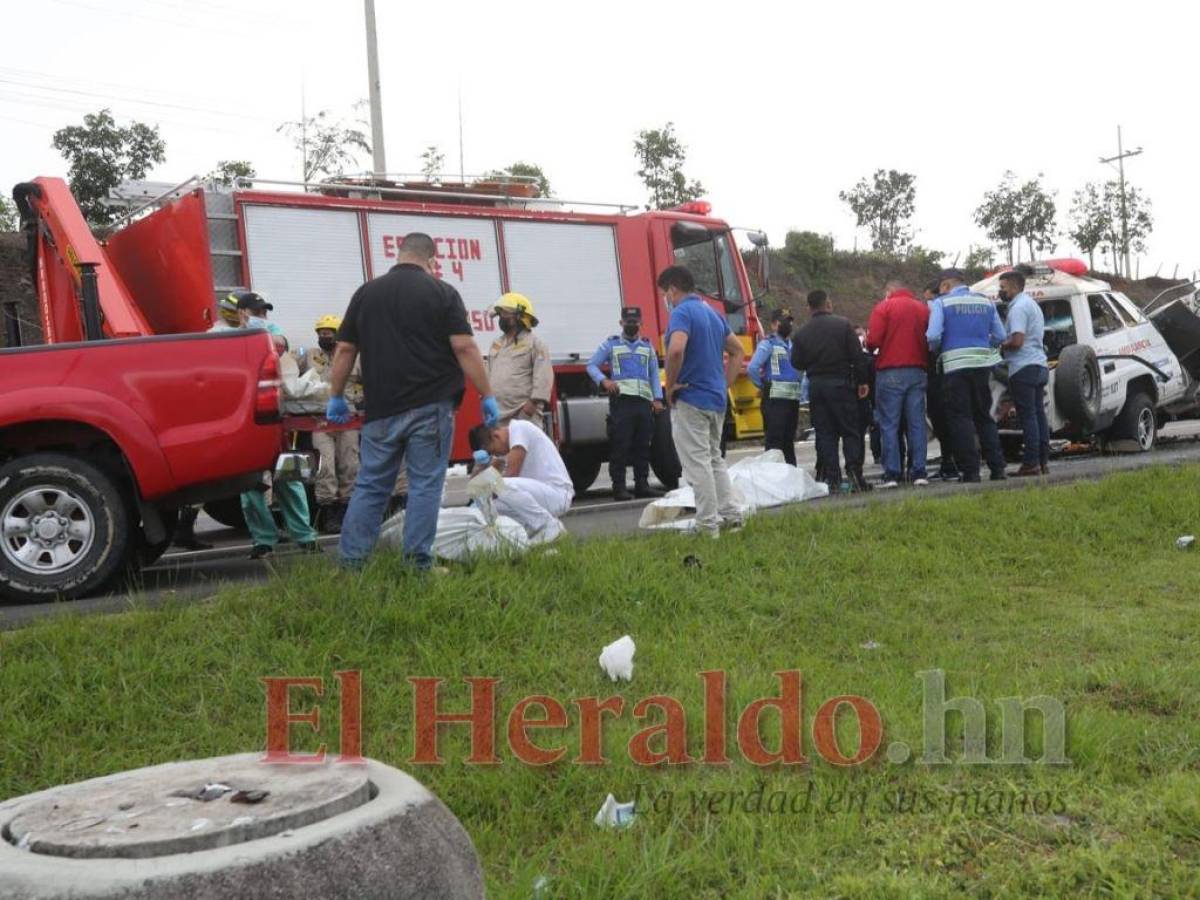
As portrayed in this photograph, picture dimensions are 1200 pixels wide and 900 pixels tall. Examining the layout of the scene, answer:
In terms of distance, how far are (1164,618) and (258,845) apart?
16.0 ft

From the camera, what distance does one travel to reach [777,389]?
35.8 ft

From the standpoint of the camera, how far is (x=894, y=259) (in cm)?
4897

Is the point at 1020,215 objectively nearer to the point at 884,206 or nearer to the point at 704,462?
the point at 884,206

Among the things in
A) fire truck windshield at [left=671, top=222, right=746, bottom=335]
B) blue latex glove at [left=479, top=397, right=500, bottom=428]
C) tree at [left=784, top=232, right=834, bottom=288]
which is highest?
tree at [left=784, top=232, right=834, bottom=288]

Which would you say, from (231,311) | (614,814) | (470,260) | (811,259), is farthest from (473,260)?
(811,259)

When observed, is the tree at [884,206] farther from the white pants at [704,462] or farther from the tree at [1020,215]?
the white pants at [704,462]

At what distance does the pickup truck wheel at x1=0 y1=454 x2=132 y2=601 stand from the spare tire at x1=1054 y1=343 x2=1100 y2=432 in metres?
8.95

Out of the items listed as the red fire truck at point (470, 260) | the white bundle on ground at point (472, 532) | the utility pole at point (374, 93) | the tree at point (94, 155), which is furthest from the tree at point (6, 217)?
the white bundle on ground at point (472, 532)

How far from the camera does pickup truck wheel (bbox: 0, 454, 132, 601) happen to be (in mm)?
5996

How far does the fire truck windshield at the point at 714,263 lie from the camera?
12953 mm

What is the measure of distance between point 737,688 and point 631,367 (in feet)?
21.5

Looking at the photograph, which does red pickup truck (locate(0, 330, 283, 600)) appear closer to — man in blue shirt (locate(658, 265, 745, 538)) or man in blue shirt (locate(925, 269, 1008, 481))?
man in blue shirt (locate(658, 265, 745, 538))

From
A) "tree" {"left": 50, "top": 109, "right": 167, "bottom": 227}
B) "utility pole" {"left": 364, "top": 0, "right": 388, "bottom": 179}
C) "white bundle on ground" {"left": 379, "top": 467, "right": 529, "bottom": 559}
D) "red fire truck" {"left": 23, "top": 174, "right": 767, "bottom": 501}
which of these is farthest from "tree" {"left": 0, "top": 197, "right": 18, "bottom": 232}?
"white bundle on ground" {"left": 379, "top": 467, "right": 529, "bottom": 559}

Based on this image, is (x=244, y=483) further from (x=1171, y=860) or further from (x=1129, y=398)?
(x=1129, y=398)
